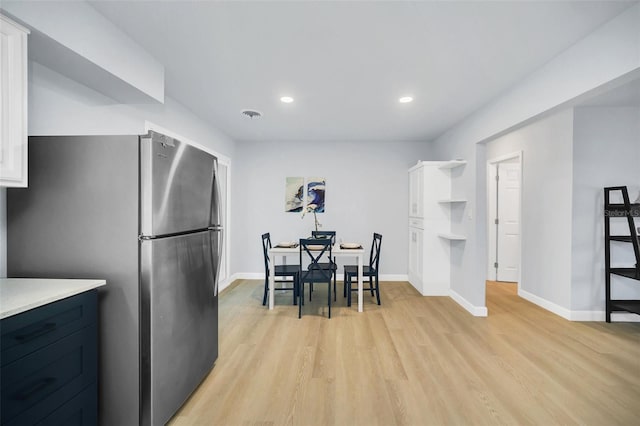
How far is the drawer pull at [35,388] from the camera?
A: 46.8 inches

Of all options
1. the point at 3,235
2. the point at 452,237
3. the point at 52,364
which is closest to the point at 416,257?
the point at 452,237

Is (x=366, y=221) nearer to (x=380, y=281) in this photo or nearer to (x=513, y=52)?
(x=380, y=281)

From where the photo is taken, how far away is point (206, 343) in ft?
7.41

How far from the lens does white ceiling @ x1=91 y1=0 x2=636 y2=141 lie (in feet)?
5.88

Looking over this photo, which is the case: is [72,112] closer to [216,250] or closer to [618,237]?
[216,250]

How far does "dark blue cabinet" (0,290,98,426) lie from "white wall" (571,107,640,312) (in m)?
4.60

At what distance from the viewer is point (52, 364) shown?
132cm

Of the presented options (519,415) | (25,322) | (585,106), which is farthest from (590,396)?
(25,322)

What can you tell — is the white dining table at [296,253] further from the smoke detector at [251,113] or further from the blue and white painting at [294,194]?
the smoke detector at [251,113]

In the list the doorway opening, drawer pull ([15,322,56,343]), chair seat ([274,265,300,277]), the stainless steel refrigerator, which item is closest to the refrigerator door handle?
the stainless steel refrigerator

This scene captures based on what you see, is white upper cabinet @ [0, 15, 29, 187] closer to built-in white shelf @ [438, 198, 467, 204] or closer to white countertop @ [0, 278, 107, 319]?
white countertop @ [0, 278, 107, 319]

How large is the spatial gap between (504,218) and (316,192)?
11.2 ft

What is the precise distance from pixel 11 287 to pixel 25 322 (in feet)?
1.27

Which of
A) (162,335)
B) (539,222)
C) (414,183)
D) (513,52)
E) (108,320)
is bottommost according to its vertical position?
(162,335)
